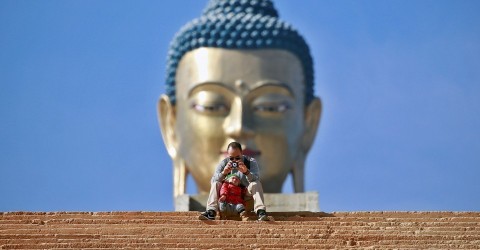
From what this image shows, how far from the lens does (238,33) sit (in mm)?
22547

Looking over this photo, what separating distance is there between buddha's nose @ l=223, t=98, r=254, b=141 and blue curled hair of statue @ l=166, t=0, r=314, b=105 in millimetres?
1098

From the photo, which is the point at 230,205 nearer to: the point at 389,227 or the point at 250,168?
the point at 250,168

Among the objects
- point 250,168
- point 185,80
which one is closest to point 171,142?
point 185,80

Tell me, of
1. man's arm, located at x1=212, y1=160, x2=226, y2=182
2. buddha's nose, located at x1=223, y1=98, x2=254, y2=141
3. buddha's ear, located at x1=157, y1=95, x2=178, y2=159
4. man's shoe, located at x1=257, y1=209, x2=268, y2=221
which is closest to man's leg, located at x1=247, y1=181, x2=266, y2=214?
man's shoe, located at x1=257, y1=209, x2=268, y2=221

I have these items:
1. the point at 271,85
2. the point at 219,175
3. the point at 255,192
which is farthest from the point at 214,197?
the point at 271,85

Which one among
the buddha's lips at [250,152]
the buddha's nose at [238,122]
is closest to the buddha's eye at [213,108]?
the buddha's nose at [238,122]

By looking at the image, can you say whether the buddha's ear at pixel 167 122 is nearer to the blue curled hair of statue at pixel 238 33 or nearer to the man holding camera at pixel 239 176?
the blue curled hair of statue at pixel 238 33

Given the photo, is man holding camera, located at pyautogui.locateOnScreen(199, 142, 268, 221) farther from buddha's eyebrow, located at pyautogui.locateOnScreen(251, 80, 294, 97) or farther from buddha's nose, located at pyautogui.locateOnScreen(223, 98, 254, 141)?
buddha's eyebrow, located at pyautogui.locateOnScreen(251, 80, 294, 97)

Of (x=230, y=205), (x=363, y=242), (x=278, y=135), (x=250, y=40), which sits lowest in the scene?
(x=363, y=242)

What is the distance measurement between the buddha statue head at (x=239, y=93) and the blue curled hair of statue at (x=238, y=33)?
2cm

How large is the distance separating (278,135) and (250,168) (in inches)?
441

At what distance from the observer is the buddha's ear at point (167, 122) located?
23.5 meters

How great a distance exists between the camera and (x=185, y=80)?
23.0 m

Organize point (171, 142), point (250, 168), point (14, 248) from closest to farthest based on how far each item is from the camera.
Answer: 1. point (14, 248)
2. point (250, 168)
3. point (171, 142)
